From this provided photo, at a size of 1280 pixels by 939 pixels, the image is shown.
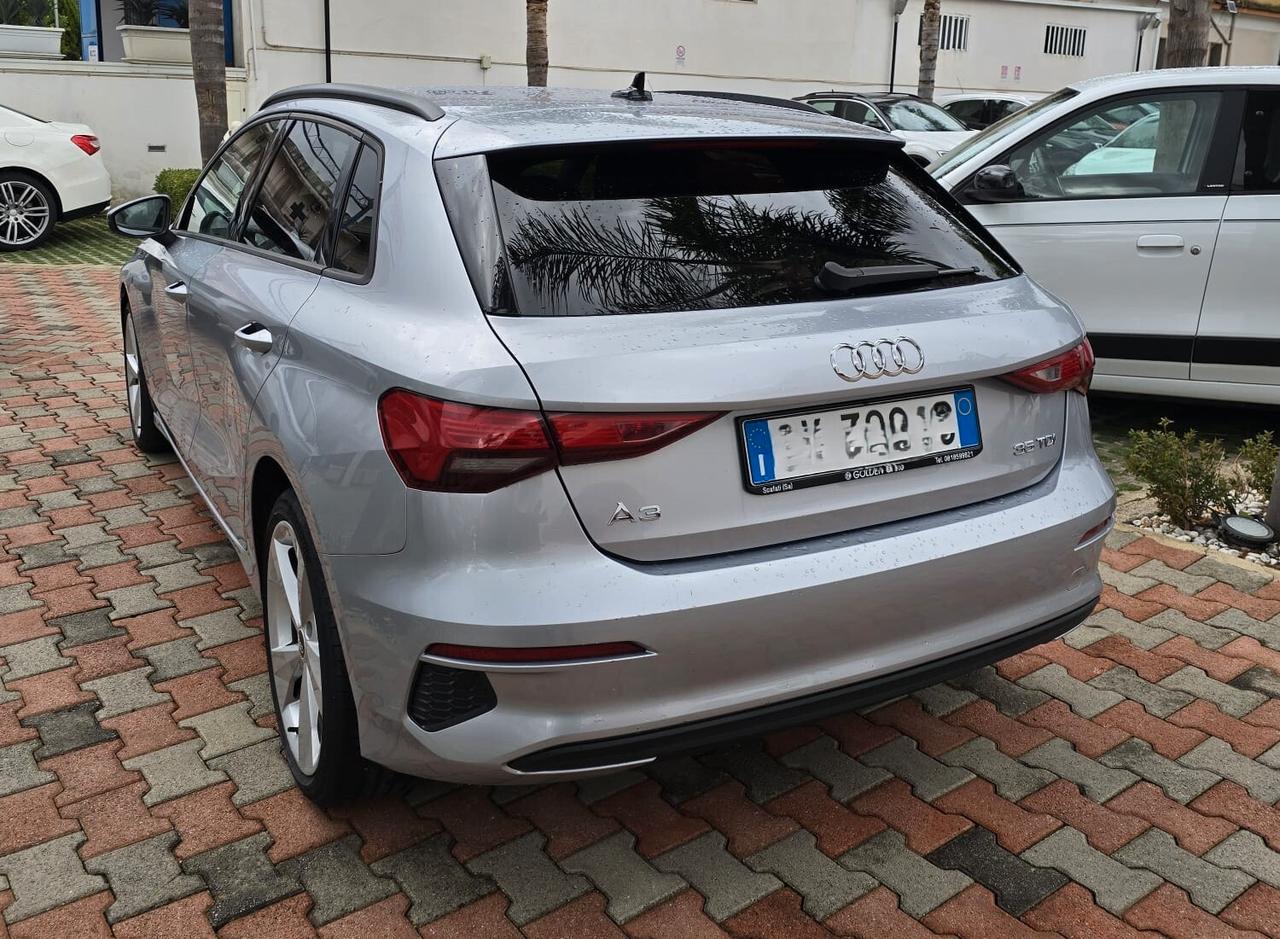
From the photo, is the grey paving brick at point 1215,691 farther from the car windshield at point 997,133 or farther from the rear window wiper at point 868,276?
the car windshield at point 997,133

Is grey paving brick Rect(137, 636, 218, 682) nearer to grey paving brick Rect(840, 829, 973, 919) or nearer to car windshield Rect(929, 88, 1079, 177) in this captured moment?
grey paving brick Rect(840, 829, 973, 919)

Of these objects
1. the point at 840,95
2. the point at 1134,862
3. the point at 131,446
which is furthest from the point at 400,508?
the point at 840,95

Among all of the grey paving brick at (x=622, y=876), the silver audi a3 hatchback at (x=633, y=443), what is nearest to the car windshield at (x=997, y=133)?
the silver audi a3 hatchback at (x=633, y=443)

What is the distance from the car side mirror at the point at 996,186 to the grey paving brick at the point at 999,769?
345 cm

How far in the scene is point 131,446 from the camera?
5789 mm

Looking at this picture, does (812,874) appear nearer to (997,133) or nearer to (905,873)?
(905,873)

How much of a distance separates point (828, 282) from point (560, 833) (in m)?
1.36

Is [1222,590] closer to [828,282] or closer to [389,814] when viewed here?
[828,282]

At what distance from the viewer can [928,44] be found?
2686 centimetres

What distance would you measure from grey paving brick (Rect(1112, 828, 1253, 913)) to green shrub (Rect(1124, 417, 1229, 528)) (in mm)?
2176

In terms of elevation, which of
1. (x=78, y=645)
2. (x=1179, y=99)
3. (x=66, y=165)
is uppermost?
(x=1179, y=99)

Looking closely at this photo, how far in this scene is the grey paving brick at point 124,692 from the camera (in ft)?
11.1

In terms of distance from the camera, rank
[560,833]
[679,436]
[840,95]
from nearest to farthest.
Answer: [679,436]
[560,833]
[840,95]

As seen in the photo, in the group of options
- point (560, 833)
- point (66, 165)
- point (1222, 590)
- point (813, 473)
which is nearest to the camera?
point (813, 473)
